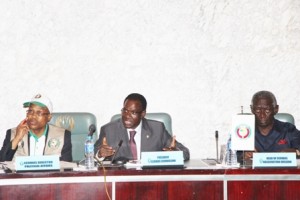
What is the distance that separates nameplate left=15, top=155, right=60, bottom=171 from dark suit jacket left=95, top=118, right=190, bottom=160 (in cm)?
79

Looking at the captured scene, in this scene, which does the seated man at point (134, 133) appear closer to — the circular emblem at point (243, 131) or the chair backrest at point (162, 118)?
the chair backrest at point (162, 118)

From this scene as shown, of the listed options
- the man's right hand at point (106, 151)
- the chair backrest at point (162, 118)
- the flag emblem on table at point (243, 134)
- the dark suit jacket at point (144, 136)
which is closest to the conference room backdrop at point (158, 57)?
the chair backrest at point (162, 118)

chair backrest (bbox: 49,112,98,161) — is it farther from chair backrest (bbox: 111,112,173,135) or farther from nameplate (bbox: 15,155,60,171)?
nameplate (bbox: 15,155,60,171)

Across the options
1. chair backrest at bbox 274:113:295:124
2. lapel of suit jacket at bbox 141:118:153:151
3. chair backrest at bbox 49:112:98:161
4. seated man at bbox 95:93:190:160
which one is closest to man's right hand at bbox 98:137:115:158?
seated man at bbox 95:93:190:160

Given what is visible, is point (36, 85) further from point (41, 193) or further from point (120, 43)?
point (41, 193)

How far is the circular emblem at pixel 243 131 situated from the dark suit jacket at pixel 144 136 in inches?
26.0

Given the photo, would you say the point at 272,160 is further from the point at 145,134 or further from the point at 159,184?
the point at 145,134

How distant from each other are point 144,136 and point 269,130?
973 mm

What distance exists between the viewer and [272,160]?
3.30m

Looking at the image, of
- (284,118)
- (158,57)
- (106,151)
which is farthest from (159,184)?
(158,57)

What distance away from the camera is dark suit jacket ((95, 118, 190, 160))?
398 centimetres

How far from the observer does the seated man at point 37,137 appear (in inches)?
148

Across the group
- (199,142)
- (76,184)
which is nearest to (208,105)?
(199,142)

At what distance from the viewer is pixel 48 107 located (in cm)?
383
